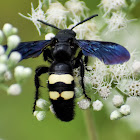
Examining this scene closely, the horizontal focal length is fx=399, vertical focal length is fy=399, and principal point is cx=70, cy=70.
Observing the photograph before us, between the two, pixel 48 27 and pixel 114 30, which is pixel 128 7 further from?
pixel 48 27

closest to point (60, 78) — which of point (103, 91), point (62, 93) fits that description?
point (62, 93)

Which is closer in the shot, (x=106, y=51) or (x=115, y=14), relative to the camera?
(x=106, y=51)

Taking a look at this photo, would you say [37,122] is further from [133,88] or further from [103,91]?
[133,88]

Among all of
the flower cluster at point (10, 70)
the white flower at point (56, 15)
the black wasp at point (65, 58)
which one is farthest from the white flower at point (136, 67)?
the flower cluster at point (10, 70)

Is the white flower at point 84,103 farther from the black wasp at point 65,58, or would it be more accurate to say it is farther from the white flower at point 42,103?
the white flower at point 42,103

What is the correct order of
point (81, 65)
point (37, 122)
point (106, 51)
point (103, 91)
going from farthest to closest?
point (37, 122), point (103, 91), point (81, 65), point (106, 51)

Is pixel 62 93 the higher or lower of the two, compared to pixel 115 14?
lower

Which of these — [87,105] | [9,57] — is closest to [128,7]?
[87,105]

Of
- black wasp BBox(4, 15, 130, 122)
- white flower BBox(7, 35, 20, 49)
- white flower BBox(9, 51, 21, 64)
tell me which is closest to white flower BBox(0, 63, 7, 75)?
white flower BBox(9, 51, 21, 64)
